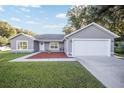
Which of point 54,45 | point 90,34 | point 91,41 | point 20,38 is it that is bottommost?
point 54,45

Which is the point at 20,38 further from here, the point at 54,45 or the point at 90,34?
the point at 90,34

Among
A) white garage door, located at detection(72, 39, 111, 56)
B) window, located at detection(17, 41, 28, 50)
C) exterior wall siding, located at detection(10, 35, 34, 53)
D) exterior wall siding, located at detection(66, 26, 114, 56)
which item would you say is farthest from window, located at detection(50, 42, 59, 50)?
white garage door, located at detection(72, 39, 111, 56)

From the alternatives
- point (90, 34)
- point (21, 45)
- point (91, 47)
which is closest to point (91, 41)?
point (91, 47)

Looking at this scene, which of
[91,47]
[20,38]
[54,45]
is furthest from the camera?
[54,45]

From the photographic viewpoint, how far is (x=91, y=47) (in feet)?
64.4

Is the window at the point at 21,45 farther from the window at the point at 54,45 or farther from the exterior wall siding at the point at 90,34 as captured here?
the exterior wall siding at the point at 90,34

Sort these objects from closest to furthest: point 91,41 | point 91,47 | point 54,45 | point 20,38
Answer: point 91,47
point 91,41
point 20,38
point 54,45

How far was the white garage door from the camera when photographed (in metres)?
19.5

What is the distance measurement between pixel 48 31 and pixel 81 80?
28.3m

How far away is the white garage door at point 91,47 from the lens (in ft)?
64.0

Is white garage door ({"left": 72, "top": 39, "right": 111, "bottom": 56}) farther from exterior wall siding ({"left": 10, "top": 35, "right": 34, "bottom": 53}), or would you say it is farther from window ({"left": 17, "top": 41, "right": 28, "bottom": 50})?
window ({"left": 17, "top": 41, "right": 28, "bottom": 50})

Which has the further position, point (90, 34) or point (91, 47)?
point (90, 34)

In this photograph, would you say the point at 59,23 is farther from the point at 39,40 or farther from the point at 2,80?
the point at 2,80
